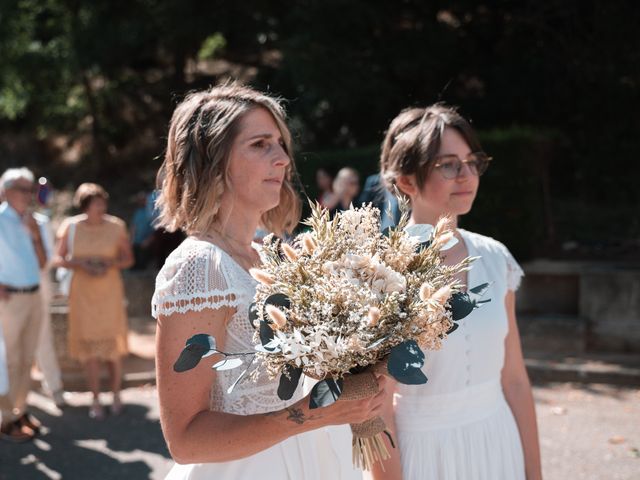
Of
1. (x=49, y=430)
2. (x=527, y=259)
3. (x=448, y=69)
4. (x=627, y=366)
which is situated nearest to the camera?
(x=49, y=430)

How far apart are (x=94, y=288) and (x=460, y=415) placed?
5.69 m

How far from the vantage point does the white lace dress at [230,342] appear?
207cm

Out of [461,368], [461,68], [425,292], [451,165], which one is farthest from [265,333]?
[461,68]

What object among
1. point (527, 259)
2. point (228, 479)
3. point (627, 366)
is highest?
point (228, 479)

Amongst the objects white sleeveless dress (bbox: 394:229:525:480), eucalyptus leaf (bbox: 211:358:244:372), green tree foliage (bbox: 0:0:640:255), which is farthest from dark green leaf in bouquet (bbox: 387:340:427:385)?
green tree foliage (bbox: 0:0:640:255)

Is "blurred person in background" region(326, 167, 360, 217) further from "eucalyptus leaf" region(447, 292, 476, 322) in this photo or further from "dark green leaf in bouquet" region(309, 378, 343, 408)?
"dark green leaf in bouquet" region(309, 378, 343, 408)

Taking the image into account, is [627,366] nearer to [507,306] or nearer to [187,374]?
[507,306]

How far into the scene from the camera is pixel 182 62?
17.5 meters

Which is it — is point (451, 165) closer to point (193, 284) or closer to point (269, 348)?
point (193, 284)

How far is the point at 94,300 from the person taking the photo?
303 inches

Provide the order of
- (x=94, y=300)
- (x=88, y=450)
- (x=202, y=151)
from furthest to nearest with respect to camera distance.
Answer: (x=94, y=300) < (x=88, y=450) < (x=202, y=151)

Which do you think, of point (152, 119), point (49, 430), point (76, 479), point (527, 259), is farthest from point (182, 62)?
point (76, 479)

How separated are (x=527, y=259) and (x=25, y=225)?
20.5ft

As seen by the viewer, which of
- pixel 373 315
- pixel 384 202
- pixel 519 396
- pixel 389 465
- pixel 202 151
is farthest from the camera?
pixel 384 202
